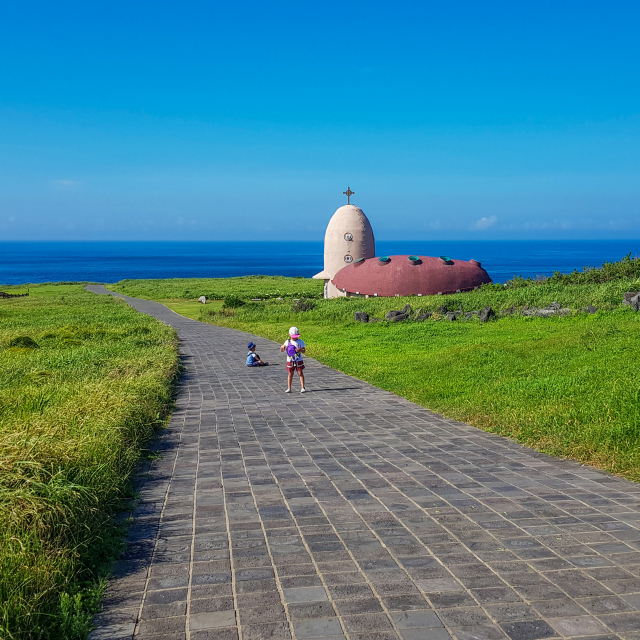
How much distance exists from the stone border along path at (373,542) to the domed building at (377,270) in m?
26.2

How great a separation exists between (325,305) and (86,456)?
1010 inches

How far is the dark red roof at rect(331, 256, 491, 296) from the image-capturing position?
112 feet

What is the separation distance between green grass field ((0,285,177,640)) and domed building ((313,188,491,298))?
2342cm

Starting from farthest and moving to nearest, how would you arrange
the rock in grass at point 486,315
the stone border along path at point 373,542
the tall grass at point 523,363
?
the rock in grass at point 486,315, the tall grass at point 523,363, the stone border along path at point 373,542

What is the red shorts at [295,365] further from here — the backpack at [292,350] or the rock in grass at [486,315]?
the rock in grass at [486,315]

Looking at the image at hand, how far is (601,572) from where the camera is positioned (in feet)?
13.6

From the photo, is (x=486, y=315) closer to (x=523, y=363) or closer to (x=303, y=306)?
(x=523, y=363)

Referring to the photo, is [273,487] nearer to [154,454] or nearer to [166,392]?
[154,454]

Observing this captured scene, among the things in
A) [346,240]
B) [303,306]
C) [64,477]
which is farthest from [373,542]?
→ [346,240]

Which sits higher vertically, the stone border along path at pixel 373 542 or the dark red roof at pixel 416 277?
the dark red roof at pixel 416 277

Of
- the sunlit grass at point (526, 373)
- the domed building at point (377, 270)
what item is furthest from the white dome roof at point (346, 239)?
the sunlit grass at point (526, 373)

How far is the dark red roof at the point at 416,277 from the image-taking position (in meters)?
34.0

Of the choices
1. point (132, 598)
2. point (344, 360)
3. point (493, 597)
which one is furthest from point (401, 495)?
point (344, 360)

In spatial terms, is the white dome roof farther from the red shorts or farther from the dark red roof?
the red shorts
